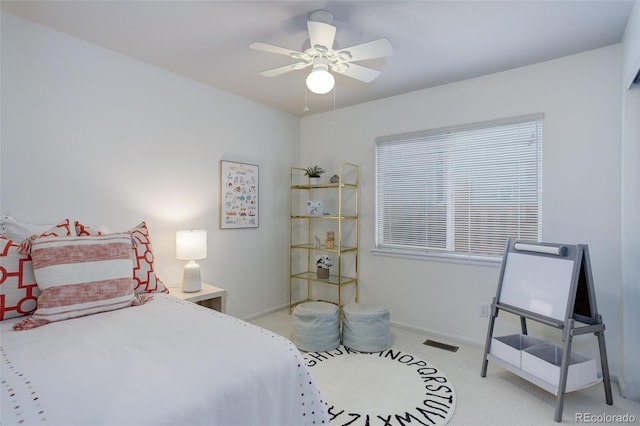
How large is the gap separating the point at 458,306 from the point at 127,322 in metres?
2.77

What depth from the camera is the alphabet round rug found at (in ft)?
6.64

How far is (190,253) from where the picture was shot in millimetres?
2846

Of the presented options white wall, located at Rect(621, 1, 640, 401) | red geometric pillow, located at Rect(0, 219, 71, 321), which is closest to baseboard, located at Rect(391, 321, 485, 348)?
white wall, located at Rect(621, 1, 640, 401)

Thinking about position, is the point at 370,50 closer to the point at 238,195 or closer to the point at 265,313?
the point at 238,195

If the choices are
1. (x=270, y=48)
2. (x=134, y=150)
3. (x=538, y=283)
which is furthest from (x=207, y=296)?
(x=538, y=283)

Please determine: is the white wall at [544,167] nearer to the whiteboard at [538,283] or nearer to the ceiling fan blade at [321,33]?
the whiteboard at [538,283]

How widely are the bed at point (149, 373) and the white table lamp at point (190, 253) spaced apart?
1.02m

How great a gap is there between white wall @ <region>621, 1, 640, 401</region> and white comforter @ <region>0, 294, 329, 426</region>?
2.21 metres

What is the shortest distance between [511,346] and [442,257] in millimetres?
989

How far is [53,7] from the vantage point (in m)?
2.07

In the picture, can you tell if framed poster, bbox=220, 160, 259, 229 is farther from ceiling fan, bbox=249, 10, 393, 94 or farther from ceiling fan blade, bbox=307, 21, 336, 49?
ceiling fan blade, bbox=307, 21, 336, 49

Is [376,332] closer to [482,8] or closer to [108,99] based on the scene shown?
[482,8]

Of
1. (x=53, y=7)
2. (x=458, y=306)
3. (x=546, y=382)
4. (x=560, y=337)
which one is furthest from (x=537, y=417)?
(x=53, y=7)

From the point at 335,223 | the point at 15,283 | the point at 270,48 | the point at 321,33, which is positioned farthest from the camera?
the point at 335,223
